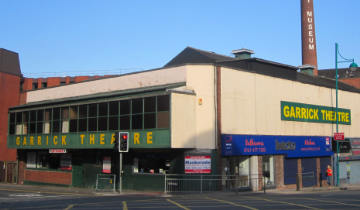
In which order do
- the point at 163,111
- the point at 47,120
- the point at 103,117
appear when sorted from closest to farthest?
the point at 163,111, the point at 103,117, the point at 47,120

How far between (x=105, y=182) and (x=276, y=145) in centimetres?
1267

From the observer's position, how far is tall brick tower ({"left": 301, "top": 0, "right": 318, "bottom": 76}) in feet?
198

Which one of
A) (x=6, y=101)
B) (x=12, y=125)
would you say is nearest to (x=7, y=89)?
(x=6, y=101)

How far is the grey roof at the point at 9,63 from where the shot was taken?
4226cm

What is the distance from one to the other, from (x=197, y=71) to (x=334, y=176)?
18039 mm

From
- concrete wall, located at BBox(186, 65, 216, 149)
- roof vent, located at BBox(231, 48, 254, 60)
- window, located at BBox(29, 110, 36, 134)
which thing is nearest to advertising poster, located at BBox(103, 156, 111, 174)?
concrete wall, located at BBox(186, 65, 216, 149)

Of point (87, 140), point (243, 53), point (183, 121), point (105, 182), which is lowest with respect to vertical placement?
point (105, 182)

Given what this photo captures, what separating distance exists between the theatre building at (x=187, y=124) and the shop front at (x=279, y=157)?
0.07 m

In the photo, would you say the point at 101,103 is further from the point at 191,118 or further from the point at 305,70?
the point at 305,70

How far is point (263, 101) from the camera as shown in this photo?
2964cm

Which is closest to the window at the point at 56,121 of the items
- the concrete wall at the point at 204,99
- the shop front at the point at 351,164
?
the concrete wall at the point at 204,99

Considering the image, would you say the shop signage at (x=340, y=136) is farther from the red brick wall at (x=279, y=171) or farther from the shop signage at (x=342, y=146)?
the red brick wall at (x=279, y=171)

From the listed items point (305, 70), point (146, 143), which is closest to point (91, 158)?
point (146, 143)

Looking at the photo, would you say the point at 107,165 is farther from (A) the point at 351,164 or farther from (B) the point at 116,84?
(A) the point at 351,164
